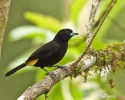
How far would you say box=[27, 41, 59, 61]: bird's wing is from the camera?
3.10 m

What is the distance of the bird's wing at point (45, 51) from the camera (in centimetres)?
310

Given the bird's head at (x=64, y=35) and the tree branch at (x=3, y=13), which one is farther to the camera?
the bird's head at (x=64, y=35)

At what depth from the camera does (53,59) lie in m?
3.12

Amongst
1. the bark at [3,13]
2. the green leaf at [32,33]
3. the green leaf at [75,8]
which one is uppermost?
the green leaf at [75,8]

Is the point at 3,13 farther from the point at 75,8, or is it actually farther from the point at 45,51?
the point at 75,8

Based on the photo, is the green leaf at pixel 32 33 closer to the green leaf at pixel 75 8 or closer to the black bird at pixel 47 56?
the black bird at pixel 47 56

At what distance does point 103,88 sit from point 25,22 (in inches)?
143

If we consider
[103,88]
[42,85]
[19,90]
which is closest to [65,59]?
[103,88]

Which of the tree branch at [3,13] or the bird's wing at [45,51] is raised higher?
the bird's wing at [45,51]

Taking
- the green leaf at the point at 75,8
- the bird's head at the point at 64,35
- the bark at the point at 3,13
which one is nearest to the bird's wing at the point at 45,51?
the bird's head at the point at 64,35

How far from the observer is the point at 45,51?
315cm

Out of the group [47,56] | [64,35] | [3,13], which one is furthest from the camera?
[64,35]

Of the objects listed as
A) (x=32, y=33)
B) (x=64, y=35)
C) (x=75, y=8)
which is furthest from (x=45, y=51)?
(x=75, y=8)

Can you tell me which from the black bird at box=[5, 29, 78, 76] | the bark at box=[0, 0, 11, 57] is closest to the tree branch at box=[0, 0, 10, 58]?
the bark at box=[0, 0, 11, 57]
